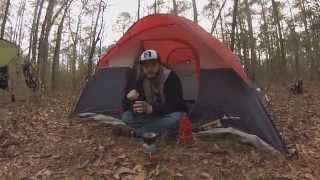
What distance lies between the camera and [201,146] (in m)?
4.32

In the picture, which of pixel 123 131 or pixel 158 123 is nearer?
pixel 158 123

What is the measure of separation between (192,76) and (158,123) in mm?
1757

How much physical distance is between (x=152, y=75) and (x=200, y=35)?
1.00 meters

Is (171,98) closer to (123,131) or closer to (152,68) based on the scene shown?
(152,68)

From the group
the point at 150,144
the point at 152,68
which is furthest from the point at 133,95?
the point at 150,144

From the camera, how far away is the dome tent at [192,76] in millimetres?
4555

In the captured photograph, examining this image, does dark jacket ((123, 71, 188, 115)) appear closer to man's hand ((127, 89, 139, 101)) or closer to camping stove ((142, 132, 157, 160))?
man's hand ((127, 89, 139, 101))

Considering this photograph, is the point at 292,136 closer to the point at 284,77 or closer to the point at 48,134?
the point at 48,134

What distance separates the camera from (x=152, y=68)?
450 centimetres

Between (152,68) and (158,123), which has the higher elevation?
(152,68)

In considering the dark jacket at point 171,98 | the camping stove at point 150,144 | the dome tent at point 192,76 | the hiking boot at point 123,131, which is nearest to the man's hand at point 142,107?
the dark jacket at point 171,98

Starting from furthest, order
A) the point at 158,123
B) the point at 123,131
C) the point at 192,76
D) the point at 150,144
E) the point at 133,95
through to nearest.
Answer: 1. the point at 192,76
2. the point at 123,131
3. the point at 133,95
4. the point at 158,123
5. the point at 150,144

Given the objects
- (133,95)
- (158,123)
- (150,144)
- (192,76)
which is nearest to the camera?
(150,144)

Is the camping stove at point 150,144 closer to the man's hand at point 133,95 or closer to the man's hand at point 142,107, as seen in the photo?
the man's hand at point 142,107
